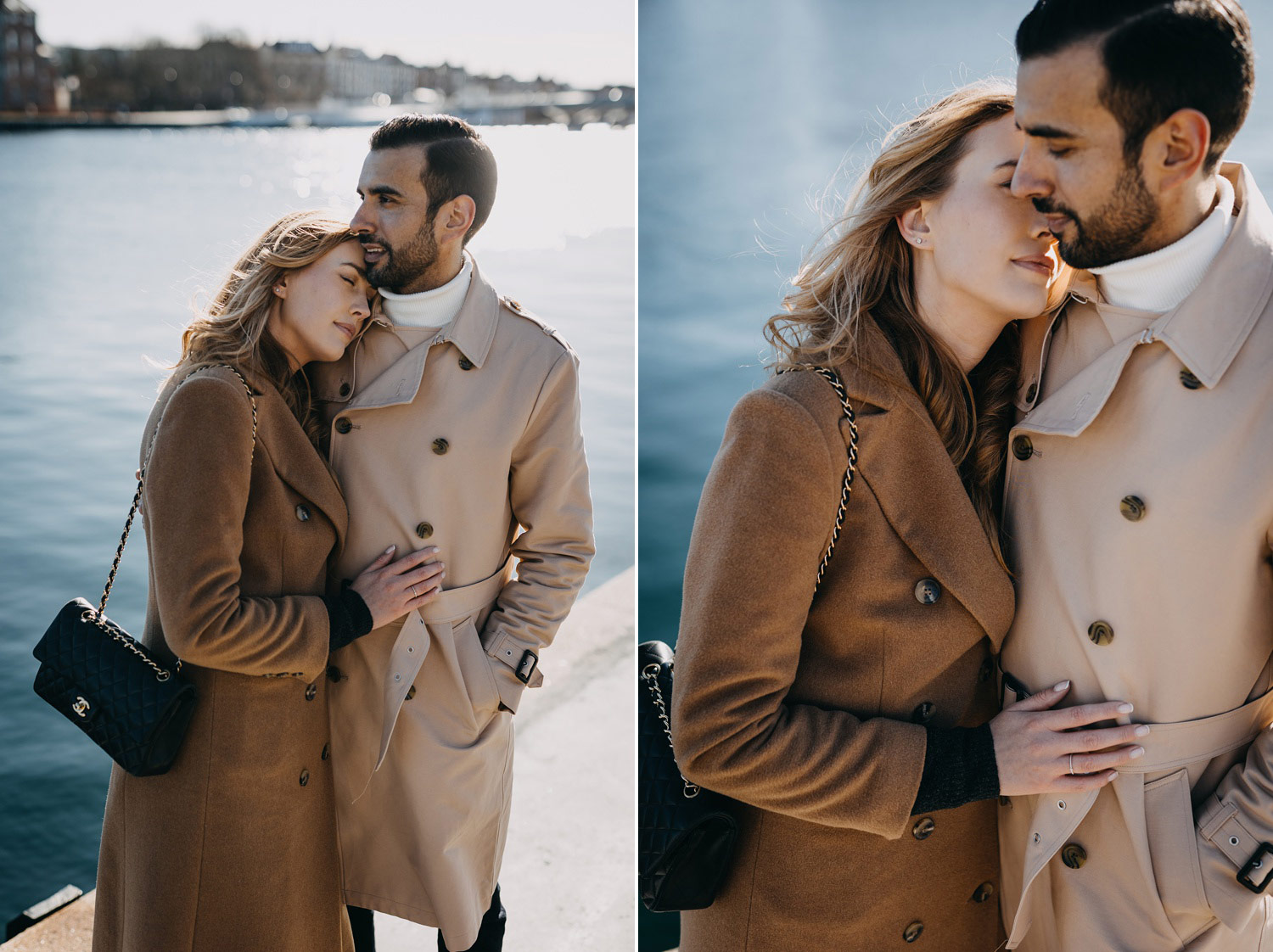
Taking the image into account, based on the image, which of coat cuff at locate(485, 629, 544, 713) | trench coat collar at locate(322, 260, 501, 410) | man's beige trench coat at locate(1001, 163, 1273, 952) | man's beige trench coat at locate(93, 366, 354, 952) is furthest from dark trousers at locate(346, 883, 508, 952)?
man's beige trench coat at locate(1001, 163, 1273, 952)

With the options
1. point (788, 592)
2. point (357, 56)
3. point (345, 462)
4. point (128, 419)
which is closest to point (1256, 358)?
point (788, 592)

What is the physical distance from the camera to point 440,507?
2.24 m

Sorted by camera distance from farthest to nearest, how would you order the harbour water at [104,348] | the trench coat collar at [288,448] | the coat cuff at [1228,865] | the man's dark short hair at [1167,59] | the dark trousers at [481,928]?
the harbour water at [104,348] → the dark trousers at [481,928] → the trench coat collar at [288,448] → the coat cuff at [1228,865] → the man's dark short hair at [1167,59]

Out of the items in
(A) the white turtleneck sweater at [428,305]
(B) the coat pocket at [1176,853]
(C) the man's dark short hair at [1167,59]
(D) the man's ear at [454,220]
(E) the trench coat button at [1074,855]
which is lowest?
(E) the trench coat button at [1074,855]

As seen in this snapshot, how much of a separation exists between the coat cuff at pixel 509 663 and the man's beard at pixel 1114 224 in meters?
1.44

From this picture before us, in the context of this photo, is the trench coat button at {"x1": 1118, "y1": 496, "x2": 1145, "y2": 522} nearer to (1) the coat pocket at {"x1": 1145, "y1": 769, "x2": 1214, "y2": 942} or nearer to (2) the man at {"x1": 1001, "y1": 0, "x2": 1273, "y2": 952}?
(2) the man at {"x1": 1001, "y1": 0, "x2": 1273, "y2": 952}

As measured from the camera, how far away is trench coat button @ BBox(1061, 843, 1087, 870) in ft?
5.01

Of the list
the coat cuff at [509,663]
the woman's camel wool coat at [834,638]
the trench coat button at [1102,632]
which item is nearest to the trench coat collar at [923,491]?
the woman's camel wool coat at [834,638]

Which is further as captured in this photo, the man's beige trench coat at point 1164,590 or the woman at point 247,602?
the woman at point 247,602

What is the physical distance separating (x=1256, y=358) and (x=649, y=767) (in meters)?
1.11

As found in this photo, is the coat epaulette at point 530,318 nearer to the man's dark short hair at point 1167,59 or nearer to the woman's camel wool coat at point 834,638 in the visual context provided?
the woman's camel wool coat at point 834,638

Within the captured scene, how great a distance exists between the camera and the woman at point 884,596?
4.83ft

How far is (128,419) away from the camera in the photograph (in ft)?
29.6

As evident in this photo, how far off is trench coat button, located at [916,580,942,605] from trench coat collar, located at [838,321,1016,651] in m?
0.01
